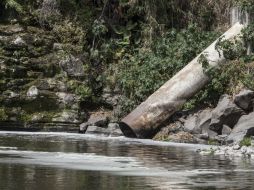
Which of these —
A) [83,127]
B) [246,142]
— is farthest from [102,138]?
[246,142]

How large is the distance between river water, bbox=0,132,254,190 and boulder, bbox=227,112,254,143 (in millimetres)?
1101

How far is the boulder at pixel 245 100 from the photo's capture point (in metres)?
18.1

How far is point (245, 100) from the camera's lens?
18125 mm

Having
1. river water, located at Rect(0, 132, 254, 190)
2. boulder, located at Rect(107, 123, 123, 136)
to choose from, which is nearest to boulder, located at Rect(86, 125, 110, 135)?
boulder, located at Rect(107, 123, 123, 136)

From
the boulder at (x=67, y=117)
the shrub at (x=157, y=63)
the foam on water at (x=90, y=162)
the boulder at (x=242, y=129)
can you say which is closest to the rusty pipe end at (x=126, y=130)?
the shrub at (x=157, y=63)

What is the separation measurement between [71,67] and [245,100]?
7088mm

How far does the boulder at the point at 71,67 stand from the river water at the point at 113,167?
5733 millimetres

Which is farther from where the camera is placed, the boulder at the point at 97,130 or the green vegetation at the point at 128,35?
the green vegetation at the point at 128,35

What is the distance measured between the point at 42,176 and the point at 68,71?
13.1 metres

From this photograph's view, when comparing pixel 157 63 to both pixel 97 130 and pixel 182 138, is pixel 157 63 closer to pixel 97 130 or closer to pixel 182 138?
pixel 97 130

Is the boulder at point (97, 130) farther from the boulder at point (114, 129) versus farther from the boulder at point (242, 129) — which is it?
the boulder at point (242, 129)

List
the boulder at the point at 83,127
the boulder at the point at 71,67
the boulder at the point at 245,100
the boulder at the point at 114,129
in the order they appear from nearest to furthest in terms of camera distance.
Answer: the boulder at the point at 245,100 < the boulder at the point at 114,129 < the boulder at the point at 83,127 < the boulder at the point at 71,67

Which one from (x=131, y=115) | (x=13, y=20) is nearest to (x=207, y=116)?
(x=131, y=115)

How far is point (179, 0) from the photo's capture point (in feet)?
80.3
